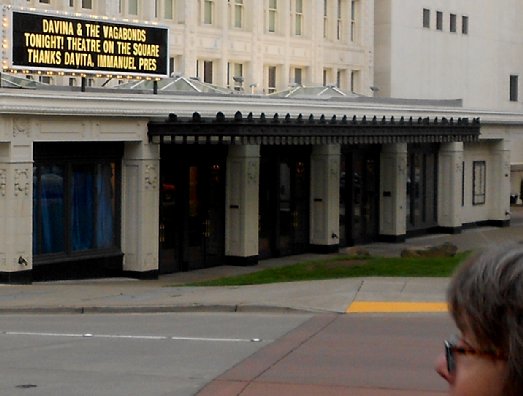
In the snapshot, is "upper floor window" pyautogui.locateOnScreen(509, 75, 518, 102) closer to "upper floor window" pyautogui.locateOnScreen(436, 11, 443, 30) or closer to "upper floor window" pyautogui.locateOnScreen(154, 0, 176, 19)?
"upper floor window" pyautogui.locateOnScreen(436, 11, 443, 30)

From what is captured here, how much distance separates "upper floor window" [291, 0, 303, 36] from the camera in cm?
4738

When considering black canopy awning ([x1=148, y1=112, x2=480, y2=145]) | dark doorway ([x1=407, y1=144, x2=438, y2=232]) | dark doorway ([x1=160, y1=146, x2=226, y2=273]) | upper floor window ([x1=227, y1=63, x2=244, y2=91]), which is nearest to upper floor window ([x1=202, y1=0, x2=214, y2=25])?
upper floor window ([x1=227, y1=63, x2=244, y2=91])

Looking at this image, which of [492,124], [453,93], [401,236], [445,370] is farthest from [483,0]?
[445,370]

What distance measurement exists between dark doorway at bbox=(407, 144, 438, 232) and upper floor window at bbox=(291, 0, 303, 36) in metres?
9.33

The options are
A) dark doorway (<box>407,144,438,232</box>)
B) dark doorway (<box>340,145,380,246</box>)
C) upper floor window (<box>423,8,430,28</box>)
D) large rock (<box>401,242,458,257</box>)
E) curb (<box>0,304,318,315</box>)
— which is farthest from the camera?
upper floor window (<box>423,8,430,28</box>)

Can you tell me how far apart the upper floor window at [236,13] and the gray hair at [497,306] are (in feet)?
141

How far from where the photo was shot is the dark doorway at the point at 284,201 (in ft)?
110

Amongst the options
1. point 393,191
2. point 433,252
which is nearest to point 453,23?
point 393,191

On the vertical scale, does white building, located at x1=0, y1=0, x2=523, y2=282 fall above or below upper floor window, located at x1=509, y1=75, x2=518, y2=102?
below

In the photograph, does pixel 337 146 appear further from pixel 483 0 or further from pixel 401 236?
pixel 483 0

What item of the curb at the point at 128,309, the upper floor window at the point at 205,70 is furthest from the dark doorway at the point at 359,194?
the curb at the point at 128,309

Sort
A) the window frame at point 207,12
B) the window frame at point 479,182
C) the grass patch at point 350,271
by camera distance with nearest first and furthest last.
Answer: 1. the grass patch at point 350,271
2. the window frame at point 207,12
3. the window frame at point 479,182

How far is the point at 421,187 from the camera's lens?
41062 mm

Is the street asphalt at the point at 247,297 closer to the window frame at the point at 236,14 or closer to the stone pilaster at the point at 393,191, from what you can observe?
the stone pilaster at the point at 393,191
